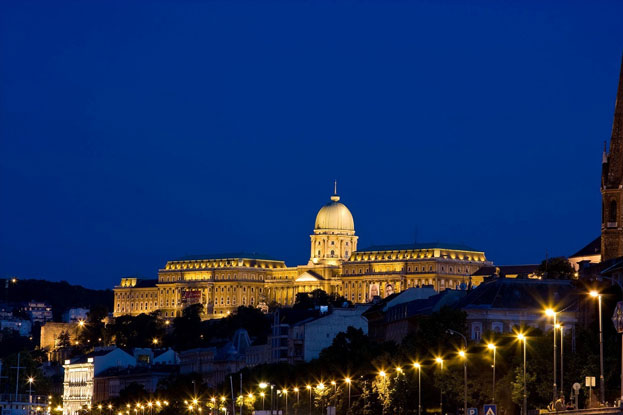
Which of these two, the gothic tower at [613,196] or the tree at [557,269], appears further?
the tree at [557,269]

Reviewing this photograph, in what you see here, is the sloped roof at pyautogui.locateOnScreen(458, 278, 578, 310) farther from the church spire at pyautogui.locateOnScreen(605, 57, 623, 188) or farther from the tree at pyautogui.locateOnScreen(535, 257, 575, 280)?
the tree at pyautogui.locateOnScreen(535, 257, 575, 280)

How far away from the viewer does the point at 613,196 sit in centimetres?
15738

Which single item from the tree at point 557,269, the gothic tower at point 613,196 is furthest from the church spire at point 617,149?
the tree at point 557,269

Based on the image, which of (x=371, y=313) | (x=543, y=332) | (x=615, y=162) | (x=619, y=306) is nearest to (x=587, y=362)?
(x=543, y=332)

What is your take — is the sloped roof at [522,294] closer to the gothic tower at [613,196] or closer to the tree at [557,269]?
the gothic tower at [613,196]

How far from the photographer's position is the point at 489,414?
91.2 meters

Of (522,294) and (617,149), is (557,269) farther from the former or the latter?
(522,294)

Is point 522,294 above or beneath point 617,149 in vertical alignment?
beneath

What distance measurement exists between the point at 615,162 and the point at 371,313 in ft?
154

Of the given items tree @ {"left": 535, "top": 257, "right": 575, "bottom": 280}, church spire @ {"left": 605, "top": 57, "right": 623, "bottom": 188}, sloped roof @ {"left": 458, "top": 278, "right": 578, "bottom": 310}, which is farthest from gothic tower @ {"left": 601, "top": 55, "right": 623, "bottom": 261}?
tree @ {"left": 535, "top": 257, "right": 575, "bottom": 280}

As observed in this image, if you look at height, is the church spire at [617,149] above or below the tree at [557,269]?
above

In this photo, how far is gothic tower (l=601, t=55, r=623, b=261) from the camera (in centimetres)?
15438

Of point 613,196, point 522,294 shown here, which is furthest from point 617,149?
point 522,294

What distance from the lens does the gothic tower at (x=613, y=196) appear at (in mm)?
154375
